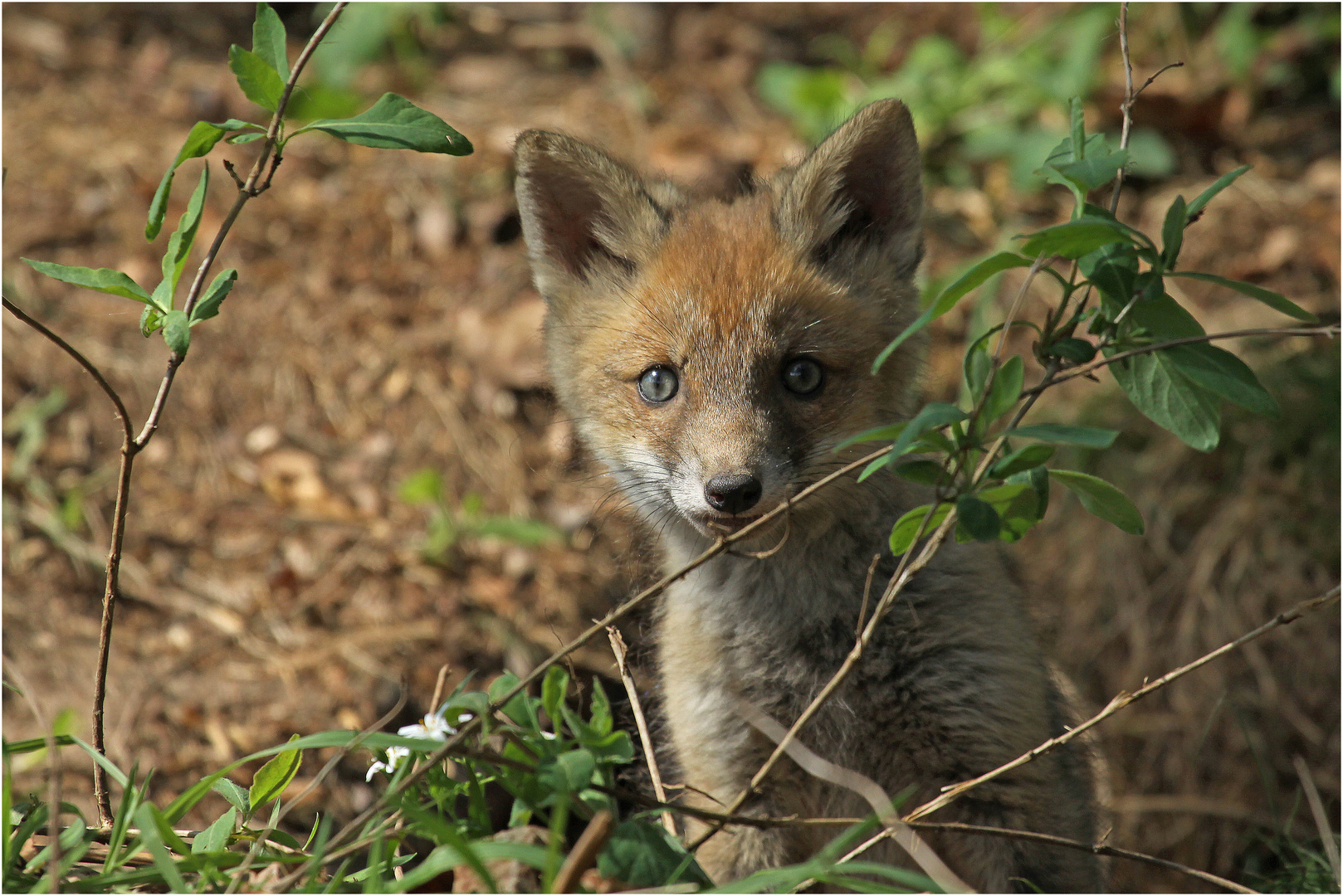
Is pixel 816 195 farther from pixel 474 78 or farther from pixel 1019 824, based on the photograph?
pixel 474 78

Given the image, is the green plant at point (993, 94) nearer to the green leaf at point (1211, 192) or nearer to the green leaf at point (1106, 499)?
the green leaf at point (1211, 192)

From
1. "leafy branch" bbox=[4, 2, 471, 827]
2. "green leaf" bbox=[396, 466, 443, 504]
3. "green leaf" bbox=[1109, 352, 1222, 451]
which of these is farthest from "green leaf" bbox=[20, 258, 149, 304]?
"green leaf" bbox=[396, 466, 443, 504]

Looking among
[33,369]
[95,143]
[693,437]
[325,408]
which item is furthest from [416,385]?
[693,437]

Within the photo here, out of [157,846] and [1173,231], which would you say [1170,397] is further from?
[157,846]

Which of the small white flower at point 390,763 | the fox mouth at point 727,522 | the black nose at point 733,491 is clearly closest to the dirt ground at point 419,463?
the fox mouth at point 727,522

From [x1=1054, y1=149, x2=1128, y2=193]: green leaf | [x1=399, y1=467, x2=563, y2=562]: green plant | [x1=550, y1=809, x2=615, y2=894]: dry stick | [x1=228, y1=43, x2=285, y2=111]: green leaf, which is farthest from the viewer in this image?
[x1=399, y1=467, x2=563, y2=562]: green plant

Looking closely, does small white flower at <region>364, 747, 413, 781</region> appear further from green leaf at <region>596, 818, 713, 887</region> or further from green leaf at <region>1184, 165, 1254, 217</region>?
green leaf at <region>1184, 165, 1254, 217</region>

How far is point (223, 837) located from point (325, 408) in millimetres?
3554

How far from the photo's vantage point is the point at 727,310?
2842mm

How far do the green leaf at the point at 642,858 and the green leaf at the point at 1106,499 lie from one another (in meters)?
1.01

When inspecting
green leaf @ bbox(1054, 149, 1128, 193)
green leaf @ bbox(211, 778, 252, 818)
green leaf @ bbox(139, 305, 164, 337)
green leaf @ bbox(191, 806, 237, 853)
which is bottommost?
green leaf @ bbox(191, 806, 237, 853)

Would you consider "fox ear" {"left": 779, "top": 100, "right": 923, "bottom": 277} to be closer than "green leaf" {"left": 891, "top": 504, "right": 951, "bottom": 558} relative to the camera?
No

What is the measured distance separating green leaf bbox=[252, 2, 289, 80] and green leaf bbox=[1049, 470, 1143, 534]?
1.82 meters

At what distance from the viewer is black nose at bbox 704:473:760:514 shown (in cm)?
251
